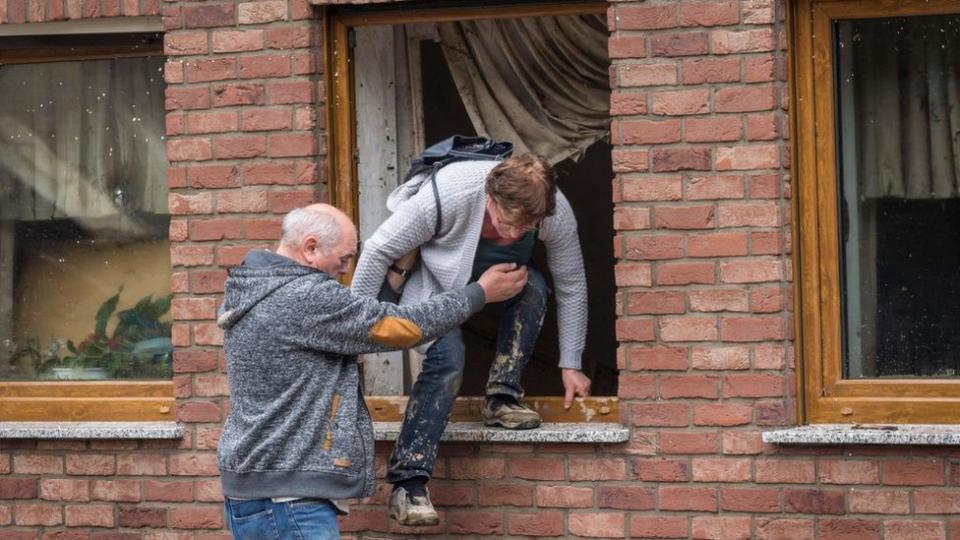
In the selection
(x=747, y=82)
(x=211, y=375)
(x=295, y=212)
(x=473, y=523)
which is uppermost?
(x=747, y=82)

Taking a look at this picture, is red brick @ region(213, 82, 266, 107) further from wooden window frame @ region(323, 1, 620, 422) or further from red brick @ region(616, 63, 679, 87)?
red brick @ region(616, 63, 679, 87)

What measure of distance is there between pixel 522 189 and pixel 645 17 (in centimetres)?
92

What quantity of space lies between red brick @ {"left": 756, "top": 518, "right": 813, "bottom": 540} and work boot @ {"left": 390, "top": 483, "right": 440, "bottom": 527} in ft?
3.70

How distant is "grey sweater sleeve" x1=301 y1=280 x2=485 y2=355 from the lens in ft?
17.4

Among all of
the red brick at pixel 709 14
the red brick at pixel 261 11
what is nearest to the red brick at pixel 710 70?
the red brick at pixel 709 14

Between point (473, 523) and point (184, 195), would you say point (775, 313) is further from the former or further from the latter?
point (184, 195)

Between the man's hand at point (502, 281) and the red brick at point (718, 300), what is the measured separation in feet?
2.03

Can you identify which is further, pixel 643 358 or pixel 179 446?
pixel 179 446

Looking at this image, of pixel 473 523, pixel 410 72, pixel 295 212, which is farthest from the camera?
pixel 410 72

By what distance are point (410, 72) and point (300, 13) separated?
1.89 feet

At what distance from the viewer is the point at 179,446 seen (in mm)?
7117

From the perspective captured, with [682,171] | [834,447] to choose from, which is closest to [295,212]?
[682,171]

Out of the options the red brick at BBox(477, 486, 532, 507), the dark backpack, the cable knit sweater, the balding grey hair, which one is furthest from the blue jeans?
the red brick at BBox(477, 486, 532, 507)

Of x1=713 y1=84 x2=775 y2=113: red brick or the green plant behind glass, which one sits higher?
x1=713 y1=84 x2=775 y2=113: red brick
